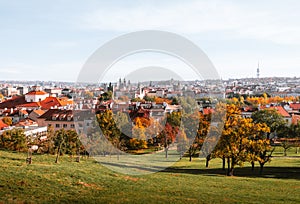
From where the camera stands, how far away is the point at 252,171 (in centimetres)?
2636

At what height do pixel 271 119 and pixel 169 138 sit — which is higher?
pixel 271 119

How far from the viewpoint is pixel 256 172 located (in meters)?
26.1

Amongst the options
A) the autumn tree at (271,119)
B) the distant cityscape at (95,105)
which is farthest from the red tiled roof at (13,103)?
the autumn tree at (271,119)

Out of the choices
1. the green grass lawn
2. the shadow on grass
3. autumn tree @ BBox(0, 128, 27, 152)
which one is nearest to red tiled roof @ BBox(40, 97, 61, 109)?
autumn tree @ BBox(0, 128, 27, 152)

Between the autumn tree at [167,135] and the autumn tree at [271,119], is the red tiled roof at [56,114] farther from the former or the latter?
the autumn tree at [271,119]

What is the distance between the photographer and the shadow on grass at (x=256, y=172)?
24.2 m

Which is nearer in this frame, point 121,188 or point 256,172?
point 121,188

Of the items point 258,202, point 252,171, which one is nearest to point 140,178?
point 258,202

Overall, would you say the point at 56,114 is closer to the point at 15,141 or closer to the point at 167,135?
the point at 167,135

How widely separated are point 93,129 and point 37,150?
6.53 meters

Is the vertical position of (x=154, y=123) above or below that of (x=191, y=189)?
above

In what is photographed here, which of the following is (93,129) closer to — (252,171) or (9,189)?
(252,171)

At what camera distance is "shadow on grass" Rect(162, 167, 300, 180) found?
24250 mm

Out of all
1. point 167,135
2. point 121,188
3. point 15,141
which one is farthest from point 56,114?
point 121,188
